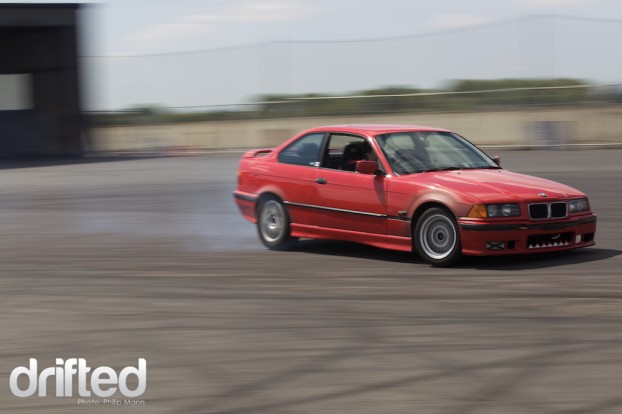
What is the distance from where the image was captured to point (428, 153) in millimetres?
10109

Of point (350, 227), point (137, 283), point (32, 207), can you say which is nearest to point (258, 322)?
point (137, 283)

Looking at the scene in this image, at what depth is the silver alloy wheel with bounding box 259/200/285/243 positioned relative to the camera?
10.7 m

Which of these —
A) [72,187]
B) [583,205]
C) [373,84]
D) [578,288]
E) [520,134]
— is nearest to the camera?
[578,288]

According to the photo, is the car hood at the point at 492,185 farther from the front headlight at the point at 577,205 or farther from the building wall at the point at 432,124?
the building wall at the point at 432,124

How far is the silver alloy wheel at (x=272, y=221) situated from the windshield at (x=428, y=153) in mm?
1381

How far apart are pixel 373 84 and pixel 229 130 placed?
199 inches

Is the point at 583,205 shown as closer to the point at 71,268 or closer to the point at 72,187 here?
the point at 71,268

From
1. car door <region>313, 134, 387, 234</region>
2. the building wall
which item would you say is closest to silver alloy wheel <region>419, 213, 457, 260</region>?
car door <region>313, 134, 387, 234</region>

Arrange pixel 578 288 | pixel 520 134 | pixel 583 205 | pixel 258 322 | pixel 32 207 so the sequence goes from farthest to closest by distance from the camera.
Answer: pixel 520 134
pixel 32 207
pixel 583 205
pixel 578 288
pixel 258 322

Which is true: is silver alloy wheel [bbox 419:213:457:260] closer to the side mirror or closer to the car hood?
the car hood

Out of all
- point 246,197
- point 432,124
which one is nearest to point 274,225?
point 246,197

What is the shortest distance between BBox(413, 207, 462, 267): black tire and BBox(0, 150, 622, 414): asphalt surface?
145 millimetres

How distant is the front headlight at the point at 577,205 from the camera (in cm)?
941

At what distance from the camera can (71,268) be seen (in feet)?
32.3
